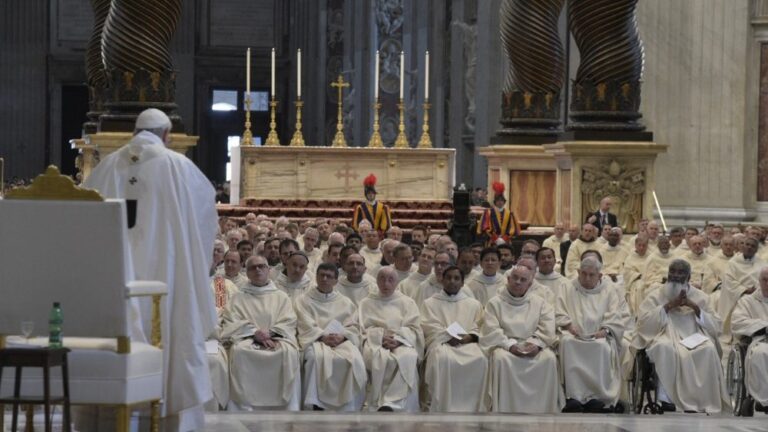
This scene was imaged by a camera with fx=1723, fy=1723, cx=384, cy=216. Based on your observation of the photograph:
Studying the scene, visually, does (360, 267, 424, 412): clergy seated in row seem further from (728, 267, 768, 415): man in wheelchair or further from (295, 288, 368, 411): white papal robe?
(728, 267, 768, 415): man in wheelchair

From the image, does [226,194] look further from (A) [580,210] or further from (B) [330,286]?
(B) [330,286]

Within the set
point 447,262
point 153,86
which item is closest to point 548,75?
point 153,86

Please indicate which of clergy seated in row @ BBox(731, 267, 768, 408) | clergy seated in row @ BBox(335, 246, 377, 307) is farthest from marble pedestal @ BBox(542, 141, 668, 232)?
clergy seated in row @ BBox(335, 246, 377, 307)

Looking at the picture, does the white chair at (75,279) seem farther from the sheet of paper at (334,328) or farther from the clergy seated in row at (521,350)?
the clergy seated in row at (521,350)

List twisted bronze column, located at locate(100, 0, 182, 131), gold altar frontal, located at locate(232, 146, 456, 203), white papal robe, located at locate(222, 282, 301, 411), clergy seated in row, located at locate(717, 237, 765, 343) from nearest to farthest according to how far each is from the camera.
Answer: white papal robe, located at locate(222, 282, 301, 411)
clergy seated in row, located at locate(717, 237, 765, 343)
twisted bronze column, located at locate(100, 0, 182, 131)
gold altar frontal, located at locate(232, 146, 456, 203)

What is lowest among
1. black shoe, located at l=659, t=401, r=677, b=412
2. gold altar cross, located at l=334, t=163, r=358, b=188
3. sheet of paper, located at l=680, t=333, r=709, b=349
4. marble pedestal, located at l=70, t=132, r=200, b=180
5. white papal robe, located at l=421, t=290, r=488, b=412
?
black shoe, located at l=659, t=401, r=677, b=412

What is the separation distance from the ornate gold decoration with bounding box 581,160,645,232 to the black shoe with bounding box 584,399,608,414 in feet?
20.7

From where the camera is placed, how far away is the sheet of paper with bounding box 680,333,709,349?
43.4 feet

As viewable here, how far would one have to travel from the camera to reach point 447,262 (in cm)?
1384

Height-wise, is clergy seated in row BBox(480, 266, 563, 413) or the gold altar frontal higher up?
the gold altar frontal

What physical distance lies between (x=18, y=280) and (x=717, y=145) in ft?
55.2

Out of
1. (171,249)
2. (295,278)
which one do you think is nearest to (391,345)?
(295,278)

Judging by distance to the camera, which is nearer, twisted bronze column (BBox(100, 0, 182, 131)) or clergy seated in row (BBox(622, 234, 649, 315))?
clergy seated in row (BBox(622, 234, 649, 315))

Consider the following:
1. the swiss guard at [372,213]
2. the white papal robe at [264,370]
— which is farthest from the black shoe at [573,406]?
the swiss guard at [372,213]
